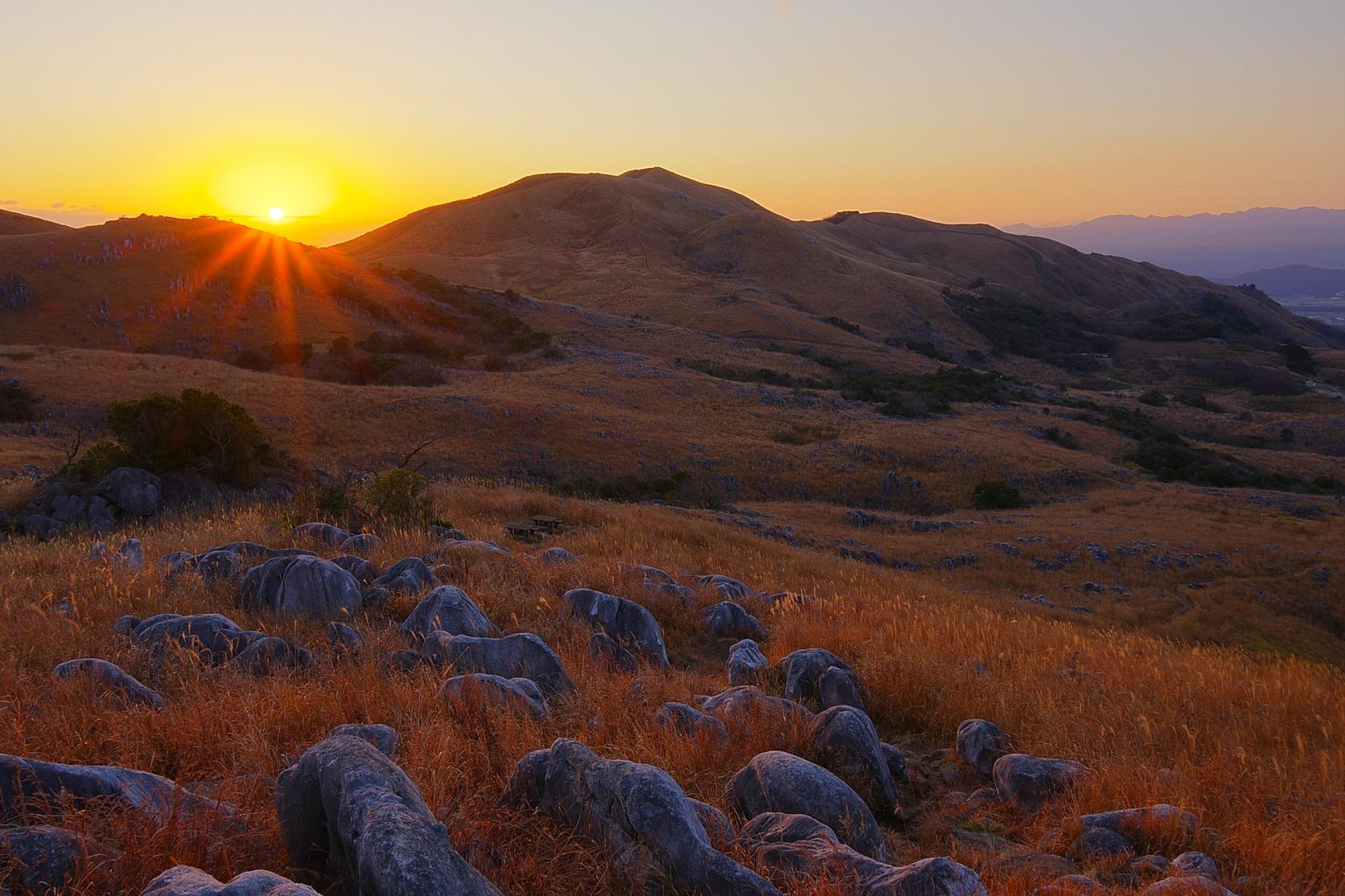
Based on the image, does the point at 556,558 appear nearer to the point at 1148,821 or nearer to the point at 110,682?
the point at 110,682

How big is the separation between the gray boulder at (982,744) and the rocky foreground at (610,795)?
1cm

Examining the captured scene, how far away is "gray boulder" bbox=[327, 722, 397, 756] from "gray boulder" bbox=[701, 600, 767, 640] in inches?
190

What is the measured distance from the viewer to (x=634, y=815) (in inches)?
145

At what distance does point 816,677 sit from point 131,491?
1467 centimetres

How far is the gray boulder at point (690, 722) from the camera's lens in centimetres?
514

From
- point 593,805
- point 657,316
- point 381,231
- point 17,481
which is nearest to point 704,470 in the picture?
point 17,481

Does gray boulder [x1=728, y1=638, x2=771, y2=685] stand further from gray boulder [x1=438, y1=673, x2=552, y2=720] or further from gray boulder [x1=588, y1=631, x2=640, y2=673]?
gray boulder [x1=438, y1=673, x2=552, y2=720]

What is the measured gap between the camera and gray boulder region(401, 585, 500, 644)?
7117mm

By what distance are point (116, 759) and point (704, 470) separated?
33287 mm

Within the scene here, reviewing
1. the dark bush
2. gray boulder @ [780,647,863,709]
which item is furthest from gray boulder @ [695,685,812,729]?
the dark bush

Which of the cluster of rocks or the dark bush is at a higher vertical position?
the dark bush

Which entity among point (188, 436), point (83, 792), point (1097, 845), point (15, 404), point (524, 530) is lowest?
point (524, 530)

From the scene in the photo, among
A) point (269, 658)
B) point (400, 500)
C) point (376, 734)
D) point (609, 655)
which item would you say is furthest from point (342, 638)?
point (400, 500)

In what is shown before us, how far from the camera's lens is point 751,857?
3.77 m
